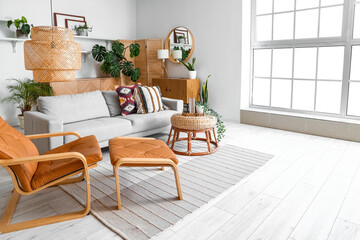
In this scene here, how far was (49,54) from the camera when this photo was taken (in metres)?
2.16

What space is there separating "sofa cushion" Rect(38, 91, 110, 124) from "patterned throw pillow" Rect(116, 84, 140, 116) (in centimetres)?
22

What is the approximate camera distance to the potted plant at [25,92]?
4898mm

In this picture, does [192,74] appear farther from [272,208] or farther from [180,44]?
[272,208]

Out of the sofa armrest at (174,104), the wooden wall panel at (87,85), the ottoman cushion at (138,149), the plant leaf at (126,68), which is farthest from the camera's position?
the plant leaf at (126,68)

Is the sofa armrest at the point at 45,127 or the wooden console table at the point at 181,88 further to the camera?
the wooden console table at the point at 181,88

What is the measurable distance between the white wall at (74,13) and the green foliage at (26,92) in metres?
0.11

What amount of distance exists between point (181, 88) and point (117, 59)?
5.25 ft

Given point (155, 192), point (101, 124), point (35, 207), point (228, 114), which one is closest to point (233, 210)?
point (155, 192)

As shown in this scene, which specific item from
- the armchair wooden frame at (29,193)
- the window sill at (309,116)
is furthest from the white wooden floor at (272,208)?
the window sill at (309,116)

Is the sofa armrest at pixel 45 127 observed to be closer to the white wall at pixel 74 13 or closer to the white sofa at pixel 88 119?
the white sofa at pixel 88 119

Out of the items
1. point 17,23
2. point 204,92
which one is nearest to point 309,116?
point 204,92

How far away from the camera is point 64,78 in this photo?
2.27 m

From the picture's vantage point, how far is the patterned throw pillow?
12.9 feet

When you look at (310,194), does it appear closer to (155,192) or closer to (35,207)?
(155,192)
